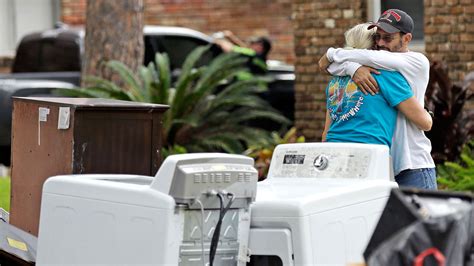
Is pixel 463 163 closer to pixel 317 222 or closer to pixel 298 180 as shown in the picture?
pixel 298 180

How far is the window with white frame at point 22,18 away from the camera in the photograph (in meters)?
19.9

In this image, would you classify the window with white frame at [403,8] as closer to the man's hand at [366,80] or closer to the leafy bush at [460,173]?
the leafy bush at [460,173]

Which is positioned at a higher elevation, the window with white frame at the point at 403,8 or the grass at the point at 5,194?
the window with white frame at the point at 403,8

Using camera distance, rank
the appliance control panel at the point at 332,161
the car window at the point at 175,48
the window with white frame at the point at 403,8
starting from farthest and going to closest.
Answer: the car window at the point at 175,48
the window with white frame at the point at 403,8
the appliance control panel at the point at 332,161

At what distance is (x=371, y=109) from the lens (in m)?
5.78

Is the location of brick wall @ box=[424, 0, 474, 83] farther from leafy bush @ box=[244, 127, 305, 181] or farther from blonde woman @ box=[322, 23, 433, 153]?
blonde woman @ box=[322, 23, 433, 153]

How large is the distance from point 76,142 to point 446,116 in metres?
4.98

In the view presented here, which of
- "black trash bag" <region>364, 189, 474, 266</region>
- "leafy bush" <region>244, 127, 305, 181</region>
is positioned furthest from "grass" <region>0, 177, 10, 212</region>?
"black trash bag" <region>364, 189, 474, 266</region>

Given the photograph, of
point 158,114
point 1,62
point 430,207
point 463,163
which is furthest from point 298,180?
point 1,62

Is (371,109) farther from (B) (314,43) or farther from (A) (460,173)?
(B) (314,43)

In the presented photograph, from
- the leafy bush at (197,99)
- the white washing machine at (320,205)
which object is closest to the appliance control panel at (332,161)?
the white washing machine at (320,205)

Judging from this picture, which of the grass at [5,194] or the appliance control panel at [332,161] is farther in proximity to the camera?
the grass at [5,194]

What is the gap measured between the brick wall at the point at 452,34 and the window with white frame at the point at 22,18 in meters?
10.1

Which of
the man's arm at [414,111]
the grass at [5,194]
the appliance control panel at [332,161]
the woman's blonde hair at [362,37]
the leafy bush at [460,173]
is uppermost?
the woman's blonde hair at [362,37]
